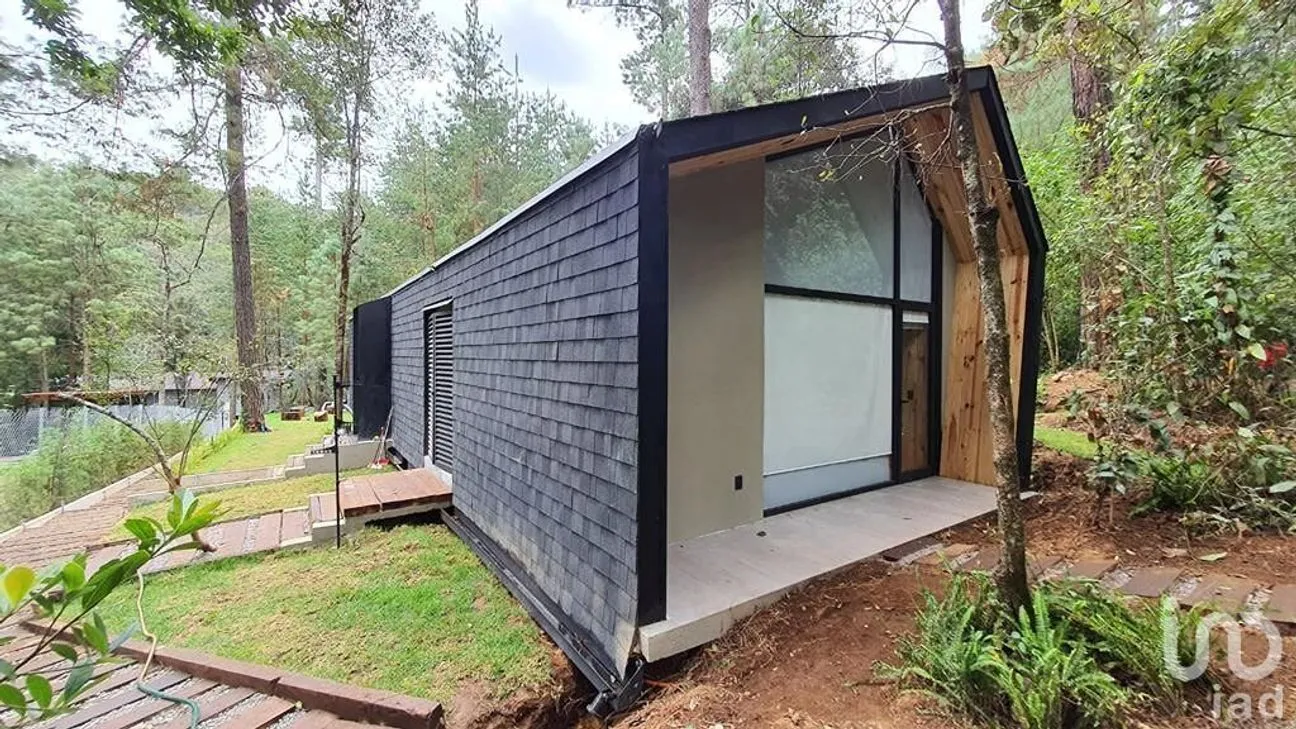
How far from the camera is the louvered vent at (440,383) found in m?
6.01

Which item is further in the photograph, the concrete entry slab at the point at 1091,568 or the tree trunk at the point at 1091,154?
the tree trunk at the point at 1091,154

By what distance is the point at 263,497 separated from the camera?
645 cm

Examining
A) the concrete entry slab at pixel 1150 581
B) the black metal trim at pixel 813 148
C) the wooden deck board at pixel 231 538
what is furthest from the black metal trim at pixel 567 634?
the black metal trim at pixel 813 148

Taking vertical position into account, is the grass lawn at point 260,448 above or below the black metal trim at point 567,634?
below

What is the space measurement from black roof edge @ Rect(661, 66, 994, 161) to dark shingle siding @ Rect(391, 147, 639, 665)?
0.88 ft

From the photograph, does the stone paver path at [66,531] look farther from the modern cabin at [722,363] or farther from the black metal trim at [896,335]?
the black metal trim at [896,335]

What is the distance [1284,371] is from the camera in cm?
396

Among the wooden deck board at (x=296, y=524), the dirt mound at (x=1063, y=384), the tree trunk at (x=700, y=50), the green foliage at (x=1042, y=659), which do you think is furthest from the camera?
the tree trunk at (x=700, y=50)

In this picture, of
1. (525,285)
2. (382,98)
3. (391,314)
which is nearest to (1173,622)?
(525,285)

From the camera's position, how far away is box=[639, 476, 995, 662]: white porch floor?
2.67 meters

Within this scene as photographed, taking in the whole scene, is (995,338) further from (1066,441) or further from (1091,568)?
(1066,441)

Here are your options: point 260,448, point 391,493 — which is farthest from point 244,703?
point 260,448

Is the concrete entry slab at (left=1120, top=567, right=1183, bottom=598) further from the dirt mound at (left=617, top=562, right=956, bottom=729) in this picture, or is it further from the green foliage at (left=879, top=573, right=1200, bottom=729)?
the dirt mound at (left=617, top=562, right=956, bottom=729)

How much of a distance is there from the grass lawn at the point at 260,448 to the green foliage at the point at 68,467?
765 mm
